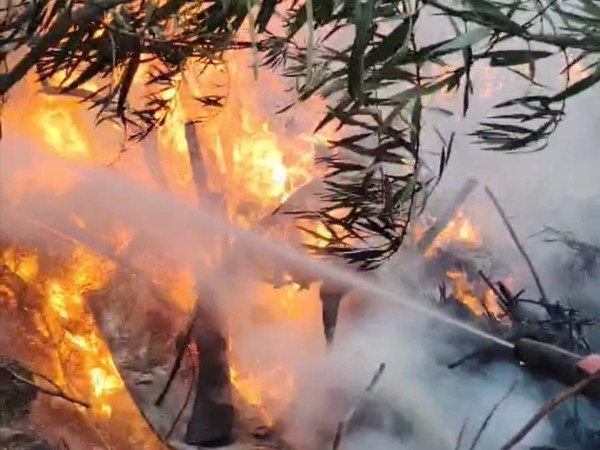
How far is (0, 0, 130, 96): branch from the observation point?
460 millimetres

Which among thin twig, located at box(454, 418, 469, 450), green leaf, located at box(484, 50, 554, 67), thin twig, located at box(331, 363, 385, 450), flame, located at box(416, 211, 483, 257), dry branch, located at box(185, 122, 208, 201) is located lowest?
thin twig, located at box(454, 418, 469, 450)

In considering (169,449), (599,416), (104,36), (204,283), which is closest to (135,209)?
(204,283)

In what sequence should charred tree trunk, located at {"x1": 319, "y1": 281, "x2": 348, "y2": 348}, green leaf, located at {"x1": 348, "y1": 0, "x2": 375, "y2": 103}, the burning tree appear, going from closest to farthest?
1. green leaf, located at {"x1": 348, "y1": 0, "x2": 375, "y2": 103}
2. the burning tree
3. charred tree trunk, located at {"x1": 319, "y1": 281, "x2": 348, "y2": 348}

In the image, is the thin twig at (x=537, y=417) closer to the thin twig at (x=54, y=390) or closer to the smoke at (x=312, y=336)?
the smoke at (x=312, y=336)

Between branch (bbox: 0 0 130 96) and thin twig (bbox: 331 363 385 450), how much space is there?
0.52 meters

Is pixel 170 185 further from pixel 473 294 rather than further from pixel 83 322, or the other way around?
pixel 473 294

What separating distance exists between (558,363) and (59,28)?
2.04 feet

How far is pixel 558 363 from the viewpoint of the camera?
871 mm

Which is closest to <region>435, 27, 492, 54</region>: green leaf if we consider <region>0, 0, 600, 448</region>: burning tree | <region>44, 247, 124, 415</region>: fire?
<region>0, 0, 600, 448</region>: burning tree

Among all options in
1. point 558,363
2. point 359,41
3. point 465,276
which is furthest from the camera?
point 465,276

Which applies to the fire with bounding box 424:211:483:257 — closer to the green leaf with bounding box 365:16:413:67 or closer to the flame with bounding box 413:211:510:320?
the flame with bounding box 413:211:510:320

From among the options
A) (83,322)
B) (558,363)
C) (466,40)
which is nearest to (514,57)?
(466,40)

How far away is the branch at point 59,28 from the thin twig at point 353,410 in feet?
1.72

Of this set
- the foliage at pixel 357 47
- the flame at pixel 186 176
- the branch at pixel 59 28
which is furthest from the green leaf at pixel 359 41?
the flame at pixel 186 176
